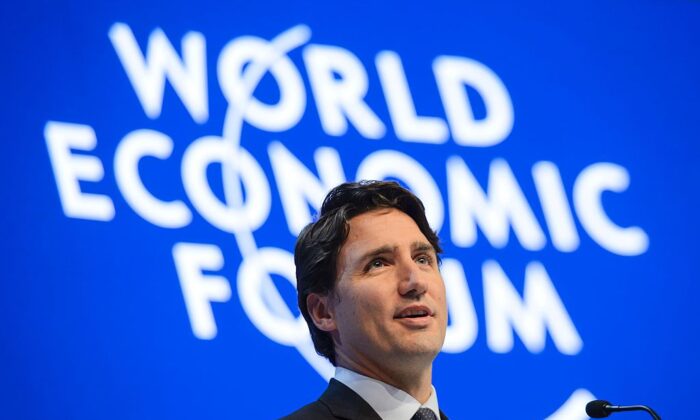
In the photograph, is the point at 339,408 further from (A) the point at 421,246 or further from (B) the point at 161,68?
(B) the point at 161,68

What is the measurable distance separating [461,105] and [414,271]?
196cm

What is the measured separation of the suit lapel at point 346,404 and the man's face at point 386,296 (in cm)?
8

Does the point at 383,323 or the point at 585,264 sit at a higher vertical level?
the point at 585,264

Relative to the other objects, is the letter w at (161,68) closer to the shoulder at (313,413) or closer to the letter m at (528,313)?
the letter m at (528,313)

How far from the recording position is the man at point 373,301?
222 cm

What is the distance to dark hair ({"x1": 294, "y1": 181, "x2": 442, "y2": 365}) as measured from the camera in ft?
7.85

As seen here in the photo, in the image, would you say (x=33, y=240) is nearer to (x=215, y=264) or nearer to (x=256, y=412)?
(x=215, y=264)

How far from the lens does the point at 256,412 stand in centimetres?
354

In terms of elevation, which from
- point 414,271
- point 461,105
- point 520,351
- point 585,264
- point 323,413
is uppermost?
point 461,105

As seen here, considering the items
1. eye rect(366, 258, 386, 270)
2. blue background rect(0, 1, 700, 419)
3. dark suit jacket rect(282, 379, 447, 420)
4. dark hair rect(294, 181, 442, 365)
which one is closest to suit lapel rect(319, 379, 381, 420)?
dark suit jacket rect(282, 379, 447, 420)

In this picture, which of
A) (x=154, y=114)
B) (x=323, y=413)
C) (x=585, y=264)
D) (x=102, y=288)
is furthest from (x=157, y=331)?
(x=585, y=264)

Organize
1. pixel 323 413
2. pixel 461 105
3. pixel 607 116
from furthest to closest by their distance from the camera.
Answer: pixel 607 116, pixel 461 105, pixel 323 413

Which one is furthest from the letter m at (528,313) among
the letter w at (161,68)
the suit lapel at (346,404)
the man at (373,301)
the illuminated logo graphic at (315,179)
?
the suit lapel at (346,404)

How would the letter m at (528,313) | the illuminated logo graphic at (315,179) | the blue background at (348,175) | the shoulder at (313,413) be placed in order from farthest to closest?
the letter m at (528,313), the illuminated logo graphic at (315,179), the blue background at (348,175), the shoulder at (313,413)
